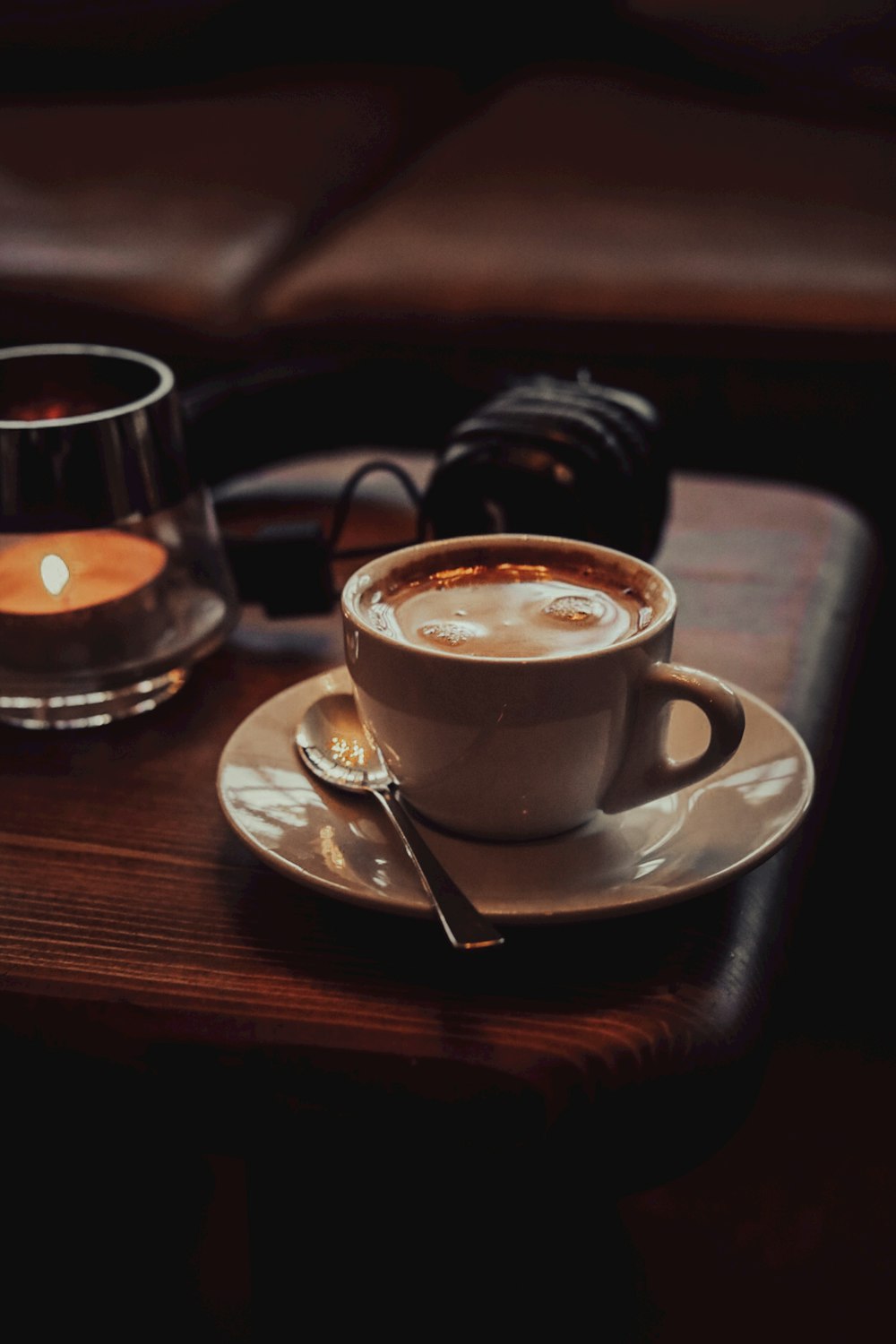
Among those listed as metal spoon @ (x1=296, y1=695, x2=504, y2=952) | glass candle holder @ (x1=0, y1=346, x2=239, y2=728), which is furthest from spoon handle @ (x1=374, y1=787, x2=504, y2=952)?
glass candle holder @ (x1=0, y1=346, x2=239, y2=728)

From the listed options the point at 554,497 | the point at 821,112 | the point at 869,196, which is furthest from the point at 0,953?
the point at 821,112

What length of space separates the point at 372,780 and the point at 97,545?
23cm

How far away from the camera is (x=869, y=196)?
1445 millimetres

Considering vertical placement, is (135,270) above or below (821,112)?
below

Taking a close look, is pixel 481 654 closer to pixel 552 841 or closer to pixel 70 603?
pixel 552 841

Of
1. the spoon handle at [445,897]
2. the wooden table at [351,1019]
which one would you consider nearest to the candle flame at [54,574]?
the wooden table at [351,1019]

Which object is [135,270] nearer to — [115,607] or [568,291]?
[568,291]

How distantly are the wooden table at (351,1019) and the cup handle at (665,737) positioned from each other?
4cm

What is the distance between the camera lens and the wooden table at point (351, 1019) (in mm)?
378

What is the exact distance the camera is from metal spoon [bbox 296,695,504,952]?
1.24 ft

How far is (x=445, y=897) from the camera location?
0.39 metres

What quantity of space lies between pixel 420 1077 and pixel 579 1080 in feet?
0.16

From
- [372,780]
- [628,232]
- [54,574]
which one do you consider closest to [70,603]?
[54,574]

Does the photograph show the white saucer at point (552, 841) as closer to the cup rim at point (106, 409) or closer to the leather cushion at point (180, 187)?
the cup rim at point (106, 409)
